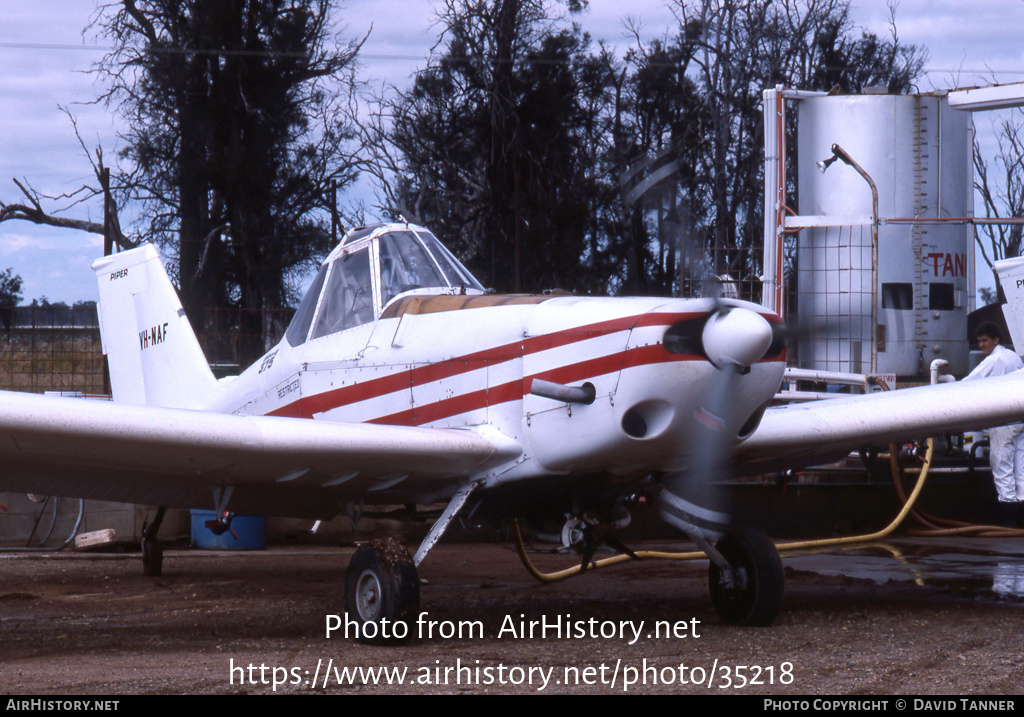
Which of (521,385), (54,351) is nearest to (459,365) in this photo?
(521,385)

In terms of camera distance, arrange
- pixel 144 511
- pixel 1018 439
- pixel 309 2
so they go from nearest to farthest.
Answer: pixel 1018 439 < pixel 144 511 < pixel 309 2

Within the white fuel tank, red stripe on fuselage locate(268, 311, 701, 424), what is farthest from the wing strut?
the white fuel tank

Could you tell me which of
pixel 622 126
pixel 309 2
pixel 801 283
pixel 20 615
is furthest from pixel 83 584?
pixel 309 2

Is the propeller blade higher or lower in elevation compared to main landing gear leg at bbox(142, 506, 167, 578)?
higher

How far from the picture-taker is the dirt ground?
4344 mm

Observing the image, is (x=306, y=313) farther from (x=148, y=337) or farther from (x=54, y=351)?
(x=54, y=351)

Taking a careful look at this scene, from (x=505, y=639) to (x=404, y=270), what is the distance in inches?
90.7

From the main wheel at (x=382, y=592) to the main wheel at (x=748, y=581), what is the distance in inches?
68.4

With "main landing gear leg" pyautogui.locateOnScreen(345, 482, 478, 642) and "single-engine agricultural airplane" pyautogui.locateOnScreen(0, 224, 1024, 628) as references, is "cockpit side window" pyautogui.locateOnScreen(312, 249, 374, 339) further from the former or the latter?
"main landing gear leg" pyautogui.locateOnScreen(345, 482, 478, 642)

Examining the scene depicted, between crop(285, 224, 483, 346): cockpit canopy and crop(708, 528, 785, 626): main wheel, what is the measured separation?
7.00 ft

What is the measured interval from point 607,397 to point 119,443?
2.37 metres

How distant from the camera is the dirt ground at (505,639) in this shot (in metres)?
4.34

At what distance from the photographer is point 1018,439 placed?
9.69m

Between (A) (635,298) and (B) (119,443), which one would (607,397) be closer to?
(A) (635,298)
